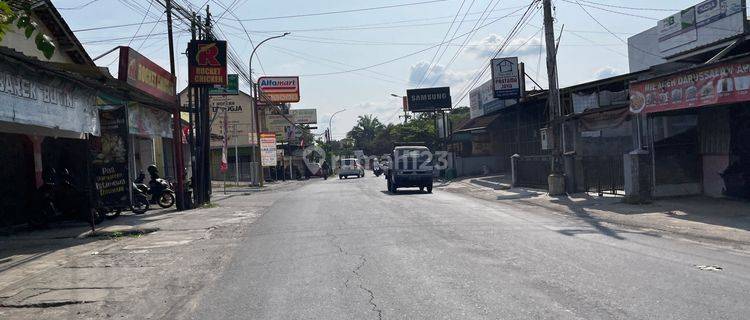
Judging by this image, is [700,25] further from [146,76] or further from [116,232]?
[116,232]

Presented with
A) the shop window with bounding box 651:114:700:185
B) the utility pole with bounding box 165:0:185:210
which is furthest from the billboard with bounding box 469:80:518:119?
the utility pole with bounding box 165:0:185:210

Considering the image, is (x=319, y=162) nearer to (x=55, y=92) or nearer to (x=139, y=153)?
(x=139, y=153)

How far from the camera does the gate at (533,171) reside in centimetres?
2597

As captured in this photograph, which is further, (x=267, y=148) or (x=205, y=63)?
(x=267, y=148)

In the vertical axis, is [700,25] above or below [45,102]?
above

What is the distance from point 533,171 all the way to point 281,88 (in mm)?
51908

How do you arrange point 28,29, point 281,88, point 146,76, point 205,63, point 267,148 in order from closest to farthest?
point 28,29, point 146,76, point 205,63, point 267,148, point 281,88

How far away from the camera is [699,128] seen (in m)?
18.1

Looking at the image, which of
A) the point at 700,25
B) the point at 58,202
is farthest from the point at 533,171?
the point at 58,202

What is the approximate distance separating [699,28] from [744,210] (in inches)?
993

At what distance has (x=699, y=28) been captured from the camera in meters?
36.2

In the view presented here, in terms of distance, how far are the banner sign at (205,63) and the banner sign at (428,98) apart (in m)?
34.5

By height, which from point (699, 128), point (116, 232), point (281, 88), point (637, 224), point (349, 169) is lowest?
point (637, 224)

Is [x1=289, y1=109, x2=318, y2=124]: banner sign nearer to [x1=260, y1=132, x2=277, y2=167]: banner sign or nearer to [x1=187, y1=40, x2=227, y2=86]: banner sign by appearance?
[x1=260, y1=132, x2=277, y2=167]: banner sign
